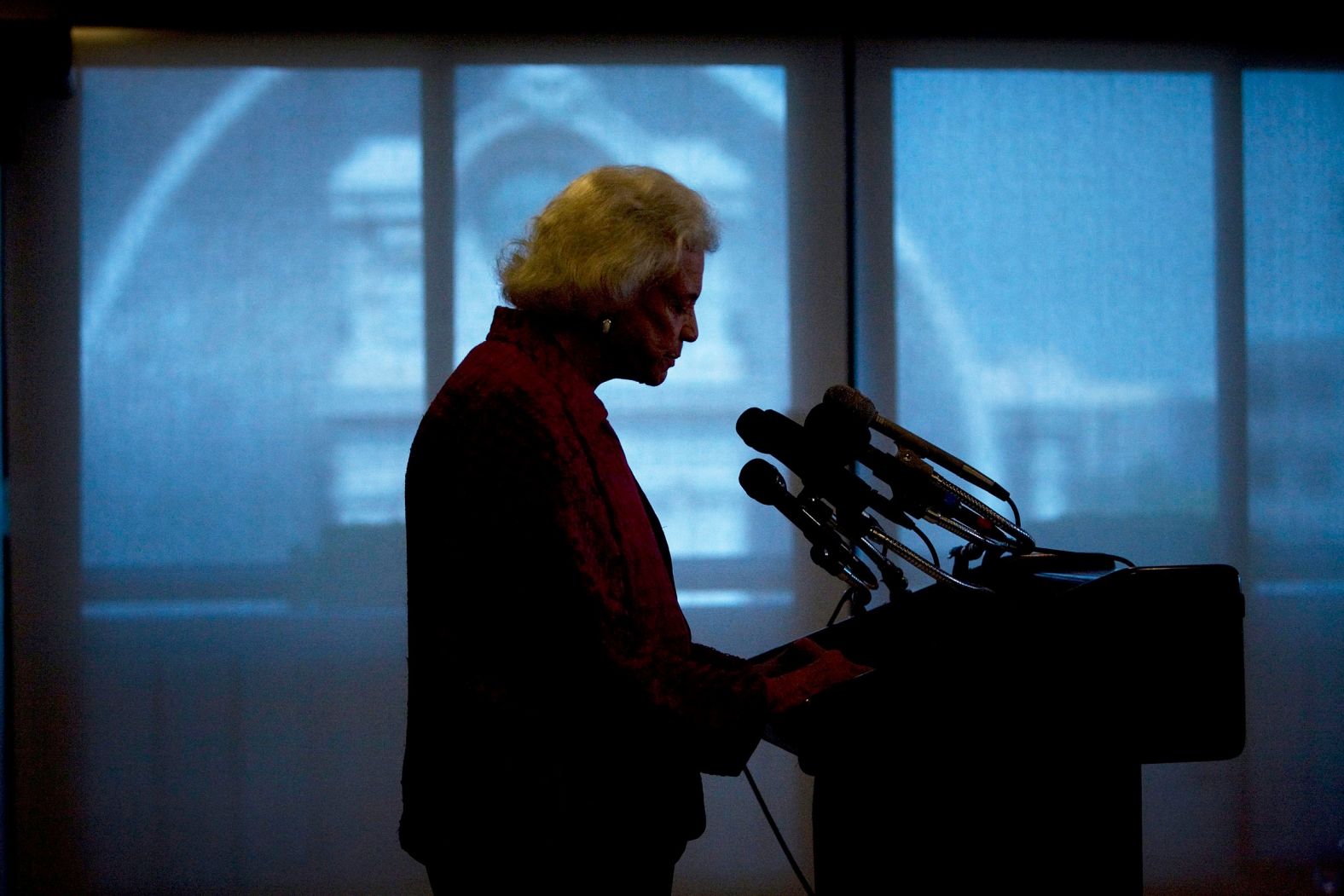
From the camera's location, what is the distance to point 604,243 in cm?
139

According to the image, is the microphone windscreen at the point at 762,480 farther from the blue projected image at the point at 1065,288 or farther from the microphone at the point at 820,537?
the blue projected image at the point at 1065,288

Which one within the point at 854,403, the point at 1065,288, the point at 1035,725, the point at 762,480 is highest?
the point at 1065,288

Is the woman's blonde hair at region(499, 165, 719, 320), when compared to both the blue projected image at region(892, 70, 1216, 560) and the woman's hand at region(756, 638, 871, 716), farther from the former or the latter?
the blue projected image at region(892, 70, 1216, 560)

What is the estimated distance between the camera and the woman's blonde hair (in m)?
1.38

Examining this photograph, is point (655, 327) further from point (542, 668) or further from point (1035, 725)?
point (1035, 725)

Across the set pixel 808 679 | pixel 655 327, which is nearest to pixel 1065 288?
pixel 655 327

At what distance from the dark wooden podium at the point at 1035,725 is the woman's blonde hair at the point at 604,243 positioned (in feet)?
1.81

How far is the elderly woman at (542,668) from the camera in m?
1.23

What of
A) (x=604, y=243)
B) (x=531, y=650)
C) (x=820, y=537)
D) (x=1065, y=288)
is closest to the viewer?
(x=531, y=650)

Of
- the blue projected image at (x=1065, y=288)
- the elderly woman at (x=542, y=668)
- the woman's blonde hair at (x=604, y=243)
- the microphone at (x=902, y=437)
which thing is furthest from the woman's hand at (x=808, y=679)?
the blue projected image at (x=1065, y=288)

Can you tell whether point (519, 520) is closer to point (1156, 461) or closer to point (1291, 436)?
point (1156, 461)

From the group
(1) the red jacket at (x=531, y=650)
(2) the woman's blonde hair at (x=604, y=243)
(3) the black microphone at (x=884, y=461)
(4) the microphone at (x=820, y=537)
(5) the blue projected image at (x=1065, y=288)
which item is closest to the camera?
(1) the red jacket at (x=531, y=650)

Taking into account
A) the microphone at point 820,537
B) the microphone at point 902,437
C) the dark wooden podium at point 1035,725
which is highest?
the microphone at point 902,437

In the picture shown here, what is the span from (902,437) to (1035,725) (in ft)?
1.42
